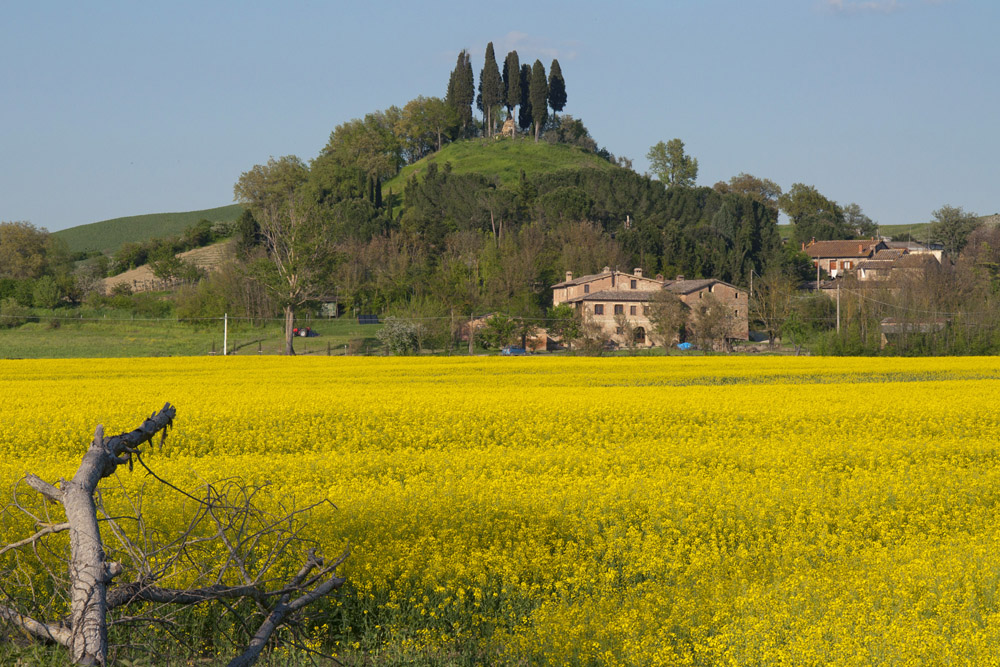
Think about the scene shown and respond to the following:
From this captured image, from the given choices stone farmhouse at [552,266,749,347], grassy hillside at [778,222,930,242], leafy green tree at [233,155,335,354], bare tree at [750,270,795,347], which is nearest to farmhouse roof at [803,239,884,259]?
grassy hillside at [778,222,930,242]

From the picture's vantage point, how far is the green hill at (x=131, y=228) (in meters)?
159

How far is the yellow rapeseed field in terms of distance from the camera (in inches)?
245

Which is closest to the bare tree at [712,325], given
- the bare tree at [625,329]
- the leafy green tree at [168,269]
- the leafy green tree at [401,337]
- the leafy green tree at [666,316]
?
the leafy green tree at [666,316]

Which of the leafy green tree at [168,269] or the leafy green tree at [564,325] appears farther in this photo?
the leafy green tree at [168,269]

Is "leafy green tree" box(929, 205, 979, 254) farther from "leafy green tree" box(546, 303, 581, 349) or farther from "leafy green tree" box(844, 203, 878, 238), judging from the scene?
"leafy green tree" box(546, 303, 581, 349)

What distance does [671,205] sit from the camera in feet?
406

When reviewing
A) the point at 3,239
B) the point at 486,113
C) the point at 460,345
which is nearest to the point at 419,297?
the point at 460,345

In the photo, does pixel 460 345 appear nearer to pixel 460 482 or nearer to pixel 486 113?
pixel 460 482

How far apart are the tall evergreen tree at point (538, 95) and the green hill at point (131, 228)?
5880 cm

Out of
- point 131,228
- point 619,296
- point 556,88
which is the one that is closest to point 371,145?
point 556,88

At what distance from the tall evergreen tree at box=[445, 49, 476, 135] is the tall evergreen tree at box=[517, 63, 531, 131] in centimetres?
902

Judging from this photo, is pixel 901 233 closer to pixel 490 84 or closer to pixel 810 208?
pixel 810 208

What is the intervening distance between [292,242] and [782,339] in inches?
1596

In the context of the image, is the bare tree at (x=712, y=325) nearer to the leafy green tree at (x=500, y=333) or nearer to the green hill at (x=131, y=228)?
the leafy green tree at (x=500, y=333)
